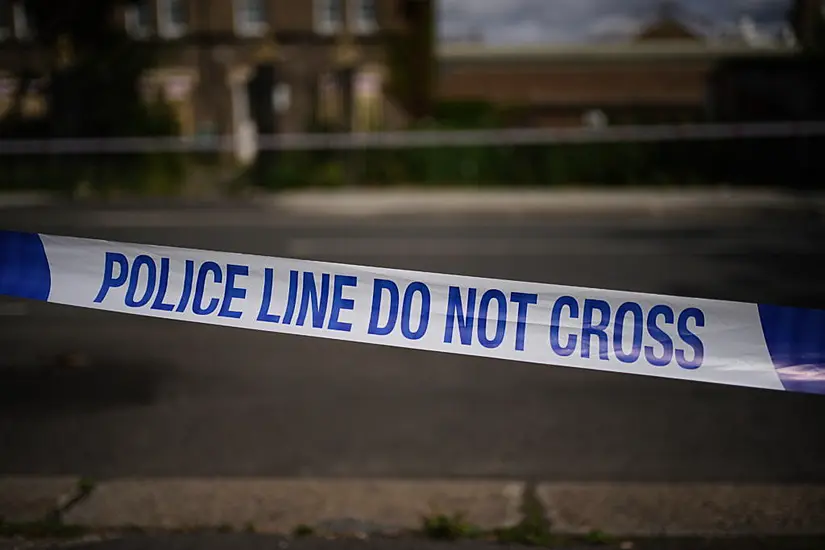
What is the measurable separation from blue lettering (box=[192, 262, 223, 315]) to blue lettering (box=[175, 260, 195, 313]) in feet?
0.10

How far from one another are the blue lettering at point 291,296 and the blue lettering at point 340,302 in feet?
0.57

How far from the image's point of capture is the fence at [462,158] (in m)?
20.9

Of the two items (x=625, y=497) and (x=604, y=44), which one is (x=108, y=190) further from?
(x=604, y=44)

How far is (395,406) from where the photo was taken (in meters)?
6.72

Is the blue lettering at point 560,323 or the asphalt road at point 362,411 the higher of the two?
the blue lettering at point 560,323

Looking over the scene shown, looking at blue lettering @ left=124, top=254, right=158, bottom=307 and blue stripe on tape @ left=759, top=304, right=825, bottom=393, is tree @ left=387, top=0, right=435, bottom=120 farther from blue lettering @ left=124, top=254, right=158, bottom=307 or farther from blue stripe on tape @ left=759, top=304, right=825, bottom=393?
blue stripe on tape @ left=759, top=304, right=825, bottom=393

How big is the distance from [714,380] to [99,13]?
23644 mm

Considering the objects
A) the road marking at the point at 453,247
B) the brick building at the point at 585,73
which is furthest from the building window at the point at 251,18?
the road marking at the point at 453,247

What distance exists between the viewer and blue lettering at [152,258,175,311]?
15.7ft

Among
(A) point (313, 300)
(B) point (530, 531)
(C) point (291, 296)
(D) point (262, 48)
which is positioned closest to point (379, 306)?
(A) point (313, 300)

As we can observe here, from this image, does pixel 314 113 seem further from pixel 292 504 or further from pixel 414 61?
pixel 292 504

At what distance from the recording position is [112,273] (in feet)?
16.1

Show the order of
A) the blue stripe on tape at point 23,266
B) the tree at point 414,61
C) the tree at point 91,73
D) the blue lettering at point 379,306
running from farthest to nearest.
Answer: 1. the tree at point 414,61
2. the tree at point 91,73
3. the blue stripe on tape at point 23,266
4. the blue lettering at point 379,306

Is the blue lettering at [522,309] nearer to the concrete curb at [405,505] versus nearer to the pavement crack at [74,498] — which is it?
the concrete curb at [405,505]
